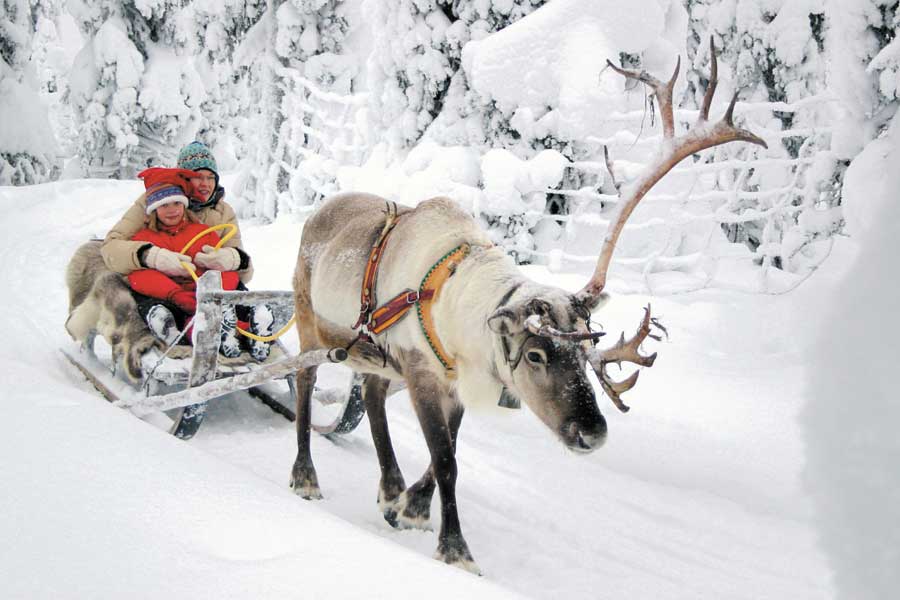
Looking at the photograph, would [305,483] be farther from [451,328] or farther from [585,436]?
[585,436]

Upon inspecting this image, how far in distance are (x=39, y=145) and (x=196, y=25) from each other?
646 centimetres

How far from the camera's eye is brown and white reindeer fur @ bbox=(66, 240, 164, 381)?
473 cm

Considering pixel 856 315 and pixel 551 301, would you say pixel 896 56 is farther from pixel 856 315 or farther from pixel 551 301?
pixel 856 315

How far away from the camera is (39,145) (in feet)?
64.7

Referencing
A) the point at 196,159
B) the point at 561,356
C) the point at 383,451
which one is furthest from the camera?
the point at 196,159

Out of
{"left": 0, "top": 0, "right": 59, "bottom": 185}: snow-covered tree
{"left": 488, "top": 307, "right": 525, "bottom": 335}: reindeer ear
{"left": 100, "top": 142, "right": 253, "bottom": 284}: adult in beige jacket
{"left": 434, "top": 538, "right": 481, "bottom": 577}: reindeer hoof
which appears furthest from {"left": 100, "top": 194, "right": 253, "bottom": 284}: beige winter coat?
{"left": 0, "top": 0, "right": 59, "bottom": 185}: snow-covered tree

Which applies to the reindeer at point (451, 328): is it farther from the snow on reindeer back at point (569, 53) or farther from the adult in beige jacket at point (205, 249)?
the snow on reindeer back at point (569, 53)

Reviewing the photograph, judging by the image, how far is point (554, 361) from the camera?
2756 mm

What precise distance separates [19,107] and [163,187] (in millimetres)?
17410

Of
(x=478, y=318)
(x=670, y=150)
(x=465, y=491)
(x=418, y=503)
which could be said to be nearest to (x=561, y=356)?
(x=478, y=318)

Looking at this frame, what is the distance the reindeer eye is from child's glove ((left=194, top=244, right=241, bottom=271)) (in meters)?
2.82

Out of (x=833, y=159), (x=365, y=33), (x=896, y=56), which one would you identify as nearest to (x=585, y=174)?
(x=833, y=159)

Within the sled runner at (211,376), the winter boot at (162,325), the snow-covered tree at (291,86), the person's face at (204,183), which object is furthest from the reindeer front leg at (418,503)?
the snow-covered tree at (291,86)

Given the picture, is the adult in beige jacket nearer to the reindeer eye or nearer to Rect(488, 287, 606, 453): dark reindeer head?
Rect(488, 287, 606, 453): dark reindeer head
